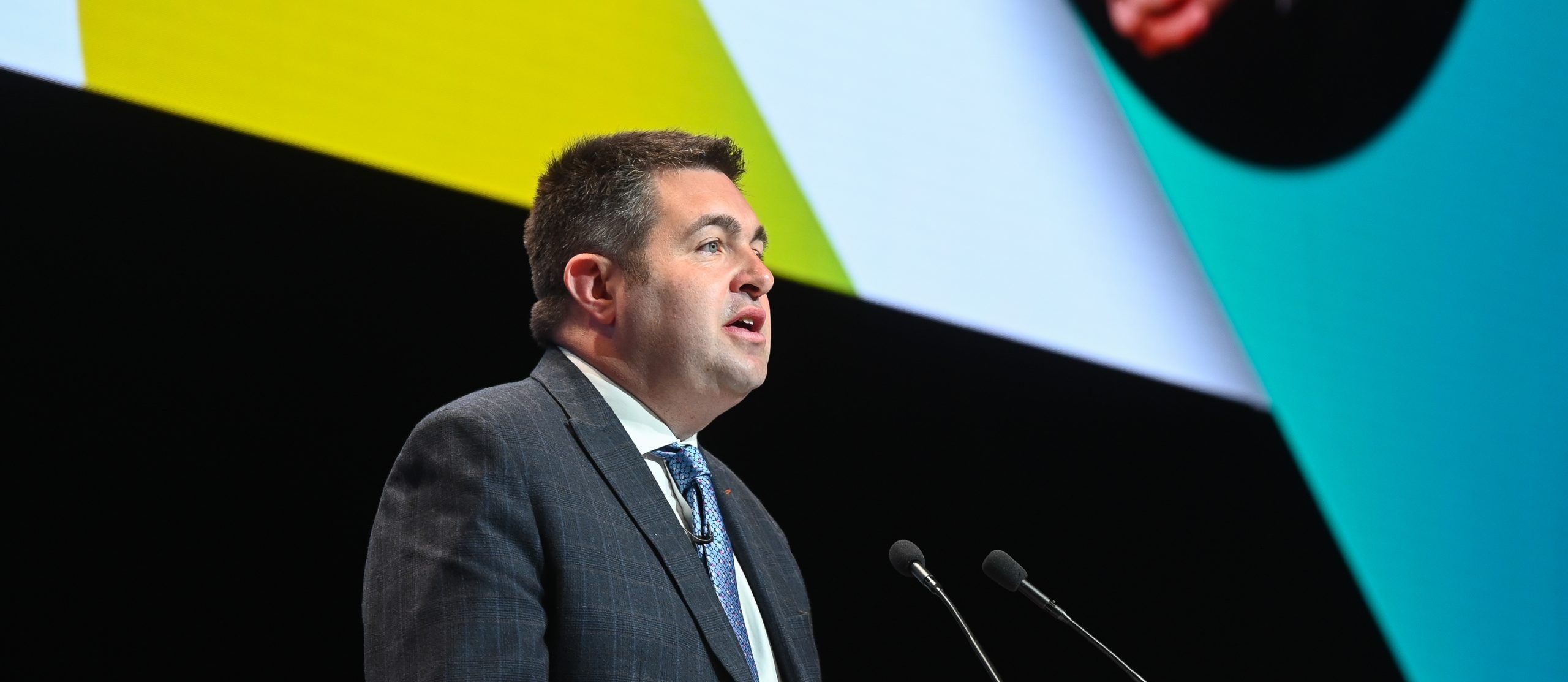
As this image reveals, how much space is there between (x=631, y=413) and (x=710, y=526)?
0.65 feet

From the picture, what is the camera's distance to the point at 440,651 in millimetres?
1368

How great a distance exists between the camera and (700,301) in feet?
5.94

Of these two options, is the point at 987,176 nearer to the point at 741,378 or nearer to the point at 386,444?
the point at 741,378

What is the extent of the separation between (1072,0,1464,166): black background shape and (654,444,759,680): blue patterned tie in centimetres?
204

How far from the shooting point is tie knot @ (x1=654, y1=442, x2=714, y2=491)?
5.80 ft

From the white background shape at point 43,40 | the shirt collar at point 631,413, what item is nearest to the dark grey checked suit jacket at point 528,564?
the shirt collar at point 631,413

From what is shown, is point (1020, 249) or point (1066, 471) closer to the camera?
point (1020, 249)

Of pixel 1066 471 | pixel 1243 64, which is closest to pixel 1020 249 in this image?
pixel 1066 471

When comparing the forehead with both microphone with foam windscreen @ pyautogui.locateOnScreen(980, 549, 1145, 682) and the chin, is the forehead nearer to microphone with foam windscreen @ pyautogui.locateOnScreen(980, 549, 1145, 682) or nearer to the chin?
the chin

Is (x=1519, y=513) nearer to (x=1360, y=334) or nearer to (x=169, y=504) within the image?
(x=1360, y=334)

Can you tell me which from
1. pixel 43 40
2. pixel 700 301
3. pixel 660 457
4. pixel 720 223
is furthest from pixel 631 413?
pixel 43 40

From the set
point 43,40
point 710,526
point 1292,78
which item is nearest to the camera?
point 710,526

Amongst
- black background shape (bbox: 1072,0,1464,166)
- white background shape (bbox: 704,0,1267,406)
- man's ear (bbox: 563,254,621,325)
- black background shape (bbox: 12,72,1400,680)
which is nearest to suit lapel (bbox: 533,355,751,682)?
man's ear (bbox: 563,254,621,325)

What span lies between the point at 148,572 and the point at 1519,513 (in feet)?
10.1
